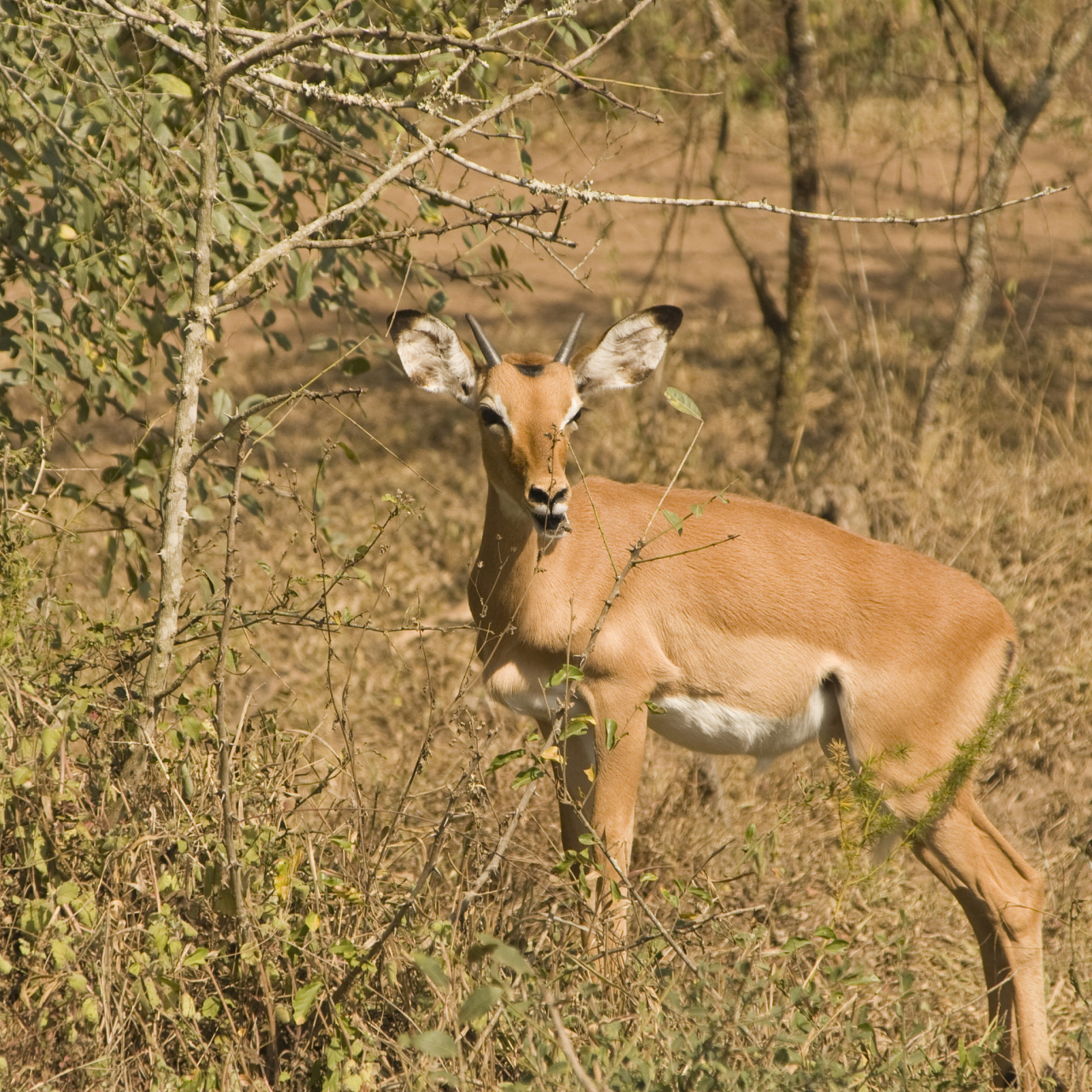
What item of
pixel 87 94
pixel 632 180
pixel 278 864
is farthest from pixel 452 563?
pixel 632 180

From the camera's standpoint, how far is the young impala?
13.3 ft

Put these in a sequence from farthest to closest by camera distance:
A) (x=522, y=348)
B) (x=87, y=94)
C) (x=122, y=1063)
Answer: (x=522, y=348) < (x=87, y=94) < (x=122, y=1063)

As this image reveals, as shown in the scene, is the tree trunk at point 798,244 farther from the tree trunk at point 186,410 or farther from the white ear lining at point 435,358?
the tree trunk at point 186,410

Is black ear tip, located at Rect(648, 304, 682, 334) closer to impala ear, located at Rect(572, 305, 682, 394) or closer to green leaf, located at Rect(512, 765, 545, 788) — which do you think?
impala ear, located at Rect(572, 305, 682, 394)

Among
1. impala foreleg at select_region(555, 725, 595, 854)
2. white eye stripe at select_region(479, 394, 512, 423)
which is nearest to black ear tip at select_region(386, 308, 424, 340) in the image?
white eye stripe at select_region(479, 394, 512, 423)

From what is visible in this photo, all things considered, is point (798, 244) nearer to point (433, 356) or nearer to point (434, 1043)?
point (433, 356)

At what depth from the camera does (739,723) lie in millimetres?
4281

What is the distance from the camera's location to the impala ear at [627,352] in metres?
4.21

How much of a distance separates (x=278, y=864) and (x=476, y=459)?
5.20 meters

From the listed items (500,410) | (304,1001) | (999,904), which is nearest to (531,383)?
(500,410)

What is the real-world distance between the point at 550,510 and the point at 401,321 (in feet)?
2.80

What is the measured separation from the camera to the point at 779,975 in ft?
9.68

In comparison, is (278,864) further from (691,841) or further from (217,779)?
(691,841)

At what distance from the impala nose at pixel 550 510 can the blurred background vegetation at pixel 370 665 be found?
0.54 m
